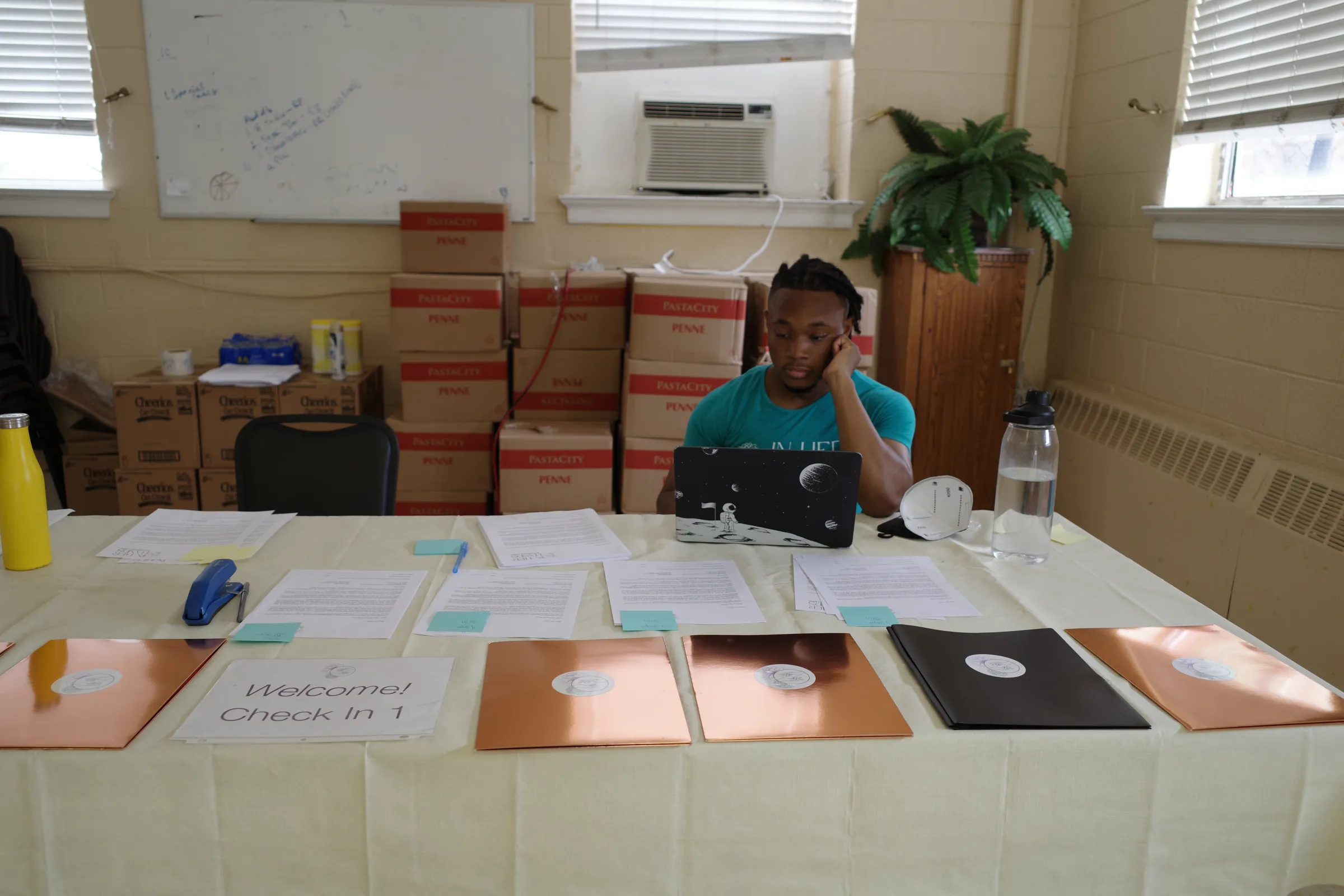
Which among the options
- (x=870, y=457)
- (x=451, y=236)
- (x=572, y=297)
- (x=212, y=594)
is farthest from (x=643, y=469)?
(x=212, y=594)

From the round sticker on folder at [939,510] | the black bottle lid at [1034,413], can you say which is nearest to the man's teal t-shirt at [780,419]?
the round sticker on folder at [939,510]

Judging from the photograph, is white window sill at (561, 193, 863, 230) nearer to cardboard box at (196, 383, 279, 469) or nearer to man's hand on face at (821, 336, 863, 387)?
cardboard box at (196, 383, 279, 469)

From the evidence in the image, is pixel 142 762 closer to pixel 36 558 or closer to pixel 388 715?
pixel 388 715

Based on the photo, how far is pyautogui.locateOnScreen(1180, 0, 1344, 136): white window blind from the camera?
2434 millimetres

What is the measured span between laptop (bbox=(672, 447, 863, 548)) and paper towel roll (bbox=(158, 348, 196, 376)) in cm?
238

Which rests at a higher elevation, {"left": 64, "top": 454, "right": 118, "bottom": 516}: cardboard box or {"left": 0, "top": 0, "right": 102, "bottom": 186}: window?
{"left": 0, "top": 0, "right": 102, "bottom": 186}: window

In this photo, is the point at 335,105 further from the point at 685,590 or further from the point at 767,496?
the point at 685,590

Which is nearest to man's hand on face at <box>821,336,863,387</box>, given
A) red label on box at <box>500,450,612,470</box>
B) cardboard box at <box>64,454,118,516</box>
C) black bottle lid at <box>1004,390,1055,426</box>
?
black bottle lid at <box>1004,390,1055,426</box>

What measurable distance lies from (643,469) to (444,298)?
85cm

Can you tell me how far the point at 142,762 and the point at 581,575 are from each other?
64 cm

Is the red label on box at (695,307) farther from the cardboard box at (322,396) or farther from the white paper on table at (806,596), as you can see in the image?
the white paper on table at (806,596)

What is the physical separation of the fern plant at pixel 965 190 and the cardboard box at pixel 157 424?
245 cm

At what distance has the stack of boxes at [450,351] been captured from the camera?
3.07m

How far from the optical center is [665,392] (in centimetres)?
297
